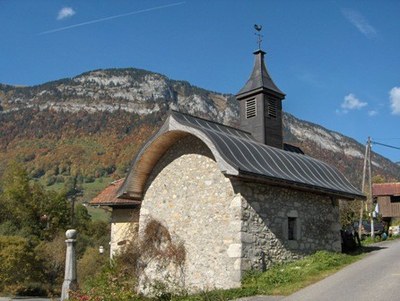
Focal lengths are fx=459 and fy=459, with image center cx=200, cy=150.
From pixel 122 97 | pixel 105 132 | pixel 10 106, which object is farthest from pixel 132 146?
pixel 10 106

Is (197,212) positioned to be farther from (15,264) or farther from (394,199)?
(394,199)

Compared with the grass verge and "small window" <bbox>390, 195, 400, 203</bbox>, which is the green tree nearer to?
"small window" <bbox>390, 195, 400, 203</bbox>

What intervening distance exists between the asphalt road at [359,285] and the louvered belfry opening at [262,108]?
631 centimetres

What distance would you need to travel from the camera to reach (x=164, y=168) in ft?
51.8

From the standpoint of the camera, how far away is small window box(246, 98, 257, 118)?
1888 cm

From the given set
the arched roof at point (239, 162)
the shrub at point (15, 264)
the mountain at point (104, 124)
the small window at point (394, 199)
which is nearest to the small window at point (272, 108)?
the arched roof at point (239, 162)

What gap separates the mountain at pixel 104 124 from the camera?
8075 centimetres

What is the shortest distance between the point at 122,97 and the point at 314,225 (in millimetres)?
100855

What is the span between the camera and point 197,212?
14219mm

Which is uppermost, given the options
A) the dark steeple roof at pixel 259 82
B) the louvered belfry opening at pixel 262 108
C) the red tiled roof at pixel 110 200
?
the dark steeple roof at pixel 259 82

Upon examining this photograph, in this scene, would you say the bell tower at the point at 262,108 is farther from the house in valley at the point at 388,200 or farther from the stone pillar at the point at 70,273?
the house in valley at the point at 388,200

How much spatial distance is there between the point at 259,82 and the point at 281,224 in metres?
7.09

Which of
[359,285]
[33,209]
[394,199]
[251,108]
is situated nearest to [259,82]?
[251,108]

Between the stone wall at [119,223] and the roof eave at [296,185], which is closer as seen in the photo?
the roof eave at [296,185]
